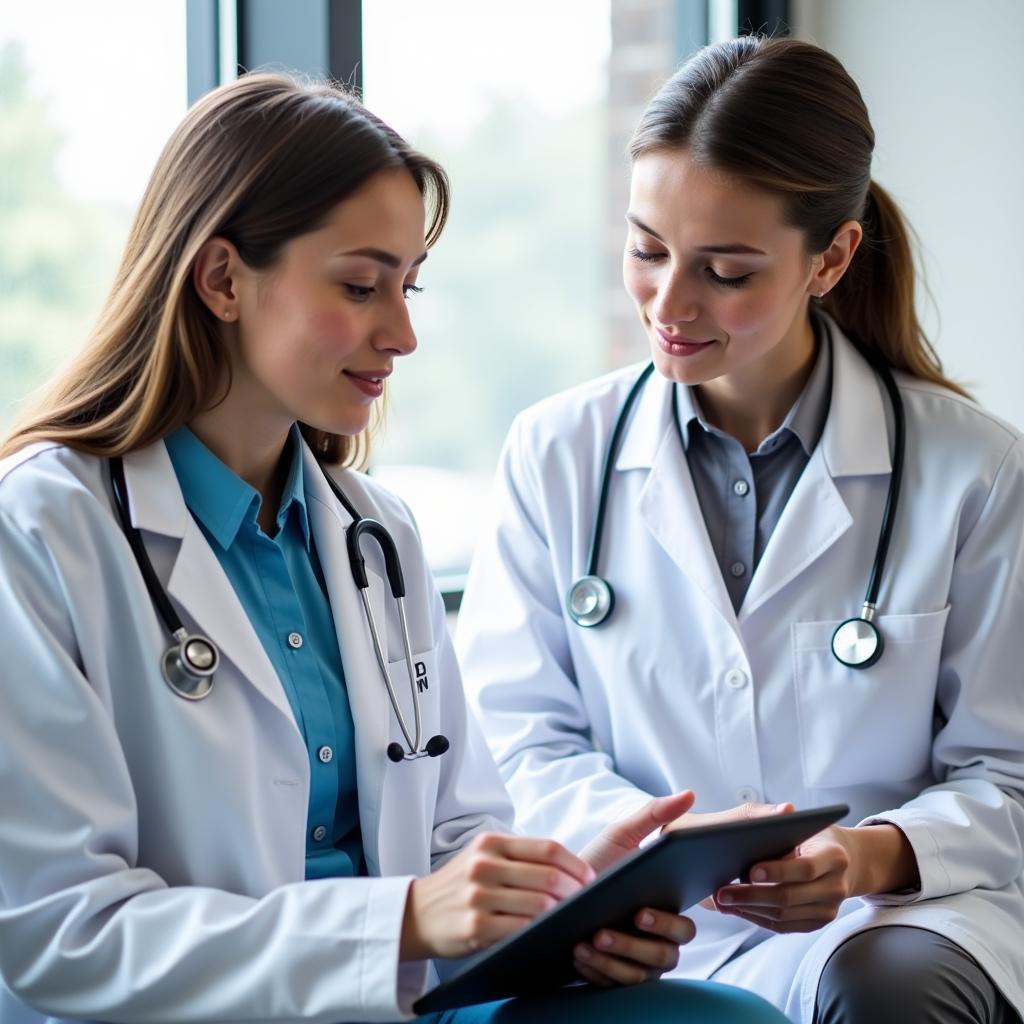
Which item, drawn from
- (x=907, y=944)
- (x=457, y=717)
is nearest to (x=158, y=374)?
(x=457, y=717)

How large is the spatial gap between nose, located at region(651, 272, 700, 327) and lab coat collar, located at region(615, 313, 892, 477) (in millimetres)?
195

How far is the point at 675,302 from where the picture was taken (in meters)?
1.55

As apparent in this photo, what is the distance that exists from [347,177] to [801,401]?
2.37 ft

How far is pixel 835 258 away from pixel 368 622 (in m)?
0.76

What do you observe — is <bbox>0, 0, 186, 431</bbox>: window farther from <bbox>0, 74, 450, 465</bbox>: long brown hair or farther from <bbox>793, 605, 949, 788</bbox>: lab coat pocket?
<bbox>793, 605, 949, 788</bbox>: lab coat pocket

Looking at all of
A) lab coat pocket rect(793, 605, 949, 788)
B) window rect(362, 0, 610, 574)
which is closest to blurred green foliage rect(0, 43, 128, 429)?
window rect(362, 0, 610, 574)

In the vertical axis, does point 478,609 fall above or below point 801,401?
below

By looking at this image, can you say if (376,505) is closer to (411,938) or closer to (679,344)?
(679,344)

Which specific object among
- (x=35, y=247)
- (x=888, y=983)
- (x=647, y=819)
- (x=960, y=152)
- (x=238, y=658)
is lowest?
(x=888, y=983)

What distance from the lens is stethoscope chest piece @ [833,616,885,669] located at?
1552 mm

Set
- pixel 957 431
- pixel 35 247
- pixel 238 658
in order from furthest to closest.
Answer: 1. pixel 35 247
2. pixel 957 431
3. pixel 238 658

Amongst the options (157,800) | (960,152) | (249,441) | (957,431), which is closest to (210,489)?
(249,441)

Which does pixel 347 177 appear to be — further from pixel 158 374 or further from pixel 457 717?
pixel 457 717

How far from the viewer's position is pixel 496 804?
1.47 m
